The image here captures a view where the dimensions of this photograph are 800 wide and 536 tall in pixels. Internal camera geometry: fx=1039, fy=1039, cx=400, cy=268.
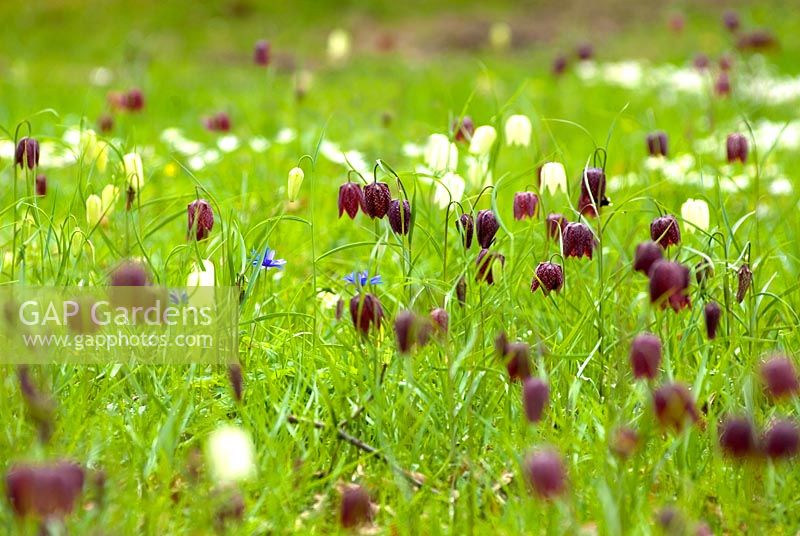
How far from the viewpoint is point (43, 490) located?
1418 millimetres

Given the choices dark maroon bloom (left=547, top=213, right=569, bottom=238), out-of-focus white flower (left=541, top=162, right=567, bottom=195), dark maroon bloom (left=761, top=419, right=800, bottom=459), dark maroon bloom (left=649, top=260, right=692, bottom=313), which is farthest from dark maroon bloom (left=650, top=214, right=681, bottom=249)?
dark maroon bloom (left=761, top=419, right=800, bottom=459)

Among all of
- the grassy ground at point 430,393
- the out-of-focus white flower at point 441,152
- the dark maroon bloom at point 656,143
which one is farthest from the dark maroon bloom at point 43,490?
the dark maroon bloom at point 656,143

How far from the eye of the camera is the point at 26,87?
24.7ft

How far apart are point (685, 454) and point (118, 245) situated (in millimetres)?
1603

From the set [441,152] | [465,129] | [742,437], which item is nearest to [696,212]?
[441,152]

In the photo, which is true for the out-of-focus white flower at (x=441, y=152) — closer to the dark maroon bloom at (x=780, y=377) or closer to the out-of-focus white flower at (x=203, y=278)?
the out-of-focus white flower at (x=203, y=278)

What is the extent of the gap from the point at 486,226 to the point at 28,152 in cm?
115

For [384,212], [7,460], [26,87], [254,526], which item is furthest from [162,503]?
[26,87]

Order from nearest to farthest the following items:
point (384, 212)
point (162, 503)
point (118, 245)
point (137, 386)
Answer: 1. point (162, 503)
2. point (137, 386)
3. point (384, 212)
4. point (118, 245)

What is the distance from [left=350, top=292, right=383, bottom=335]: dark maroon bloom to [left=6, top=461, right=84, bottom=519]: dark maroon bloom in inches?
27.4

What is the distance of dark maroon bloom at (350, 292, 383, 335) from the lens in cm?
200

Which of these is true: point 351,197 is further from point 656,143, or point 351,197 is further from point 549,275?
point 656,143

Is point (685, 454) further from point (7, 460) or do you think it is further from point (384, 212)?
point (7, 460)

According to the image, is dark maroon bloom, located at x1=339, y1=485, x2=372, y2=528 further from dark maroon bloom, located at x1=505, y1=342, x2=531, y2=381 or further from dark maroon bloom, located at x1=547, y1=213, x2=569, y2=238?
dark maroon bloom, located at x1=547, y1=213, x2=569, y2=238
